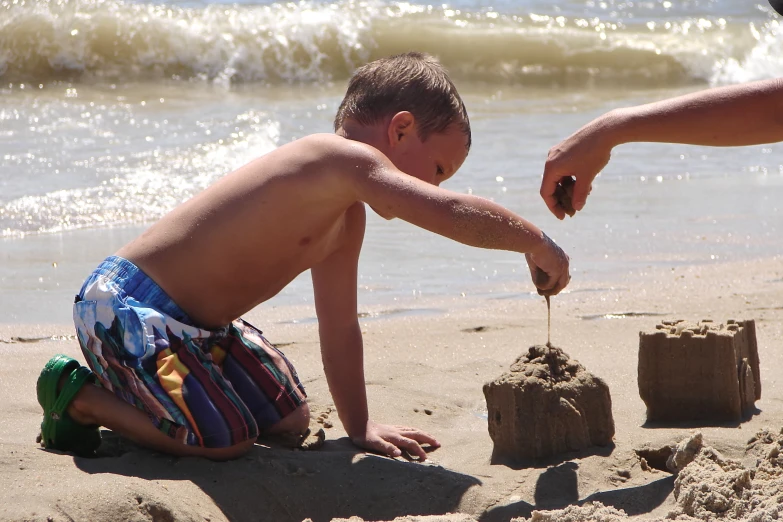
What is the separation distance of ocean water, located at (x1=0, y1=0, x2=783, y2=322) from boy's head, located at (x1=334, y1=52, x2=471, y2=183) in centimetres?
Answer: 152

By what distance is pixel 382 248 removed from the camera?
503 cm

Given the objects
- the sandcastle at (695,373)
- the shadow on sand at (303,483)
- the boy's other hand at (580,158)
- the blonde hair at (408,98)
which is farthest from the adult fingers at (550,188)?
the shadow on sand at (303,483)

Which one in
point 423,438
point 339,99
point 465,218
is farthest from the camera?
point 339,99

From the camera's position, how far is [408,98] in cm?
274

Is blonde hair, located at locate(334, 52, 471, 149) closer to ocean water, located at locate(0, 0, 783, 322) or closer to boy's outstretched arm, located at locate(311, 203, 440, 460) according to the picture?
boy's outstretched arm, located at locate(311, 203, 440, 460)

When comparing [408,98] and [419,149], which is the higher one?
[408,98]

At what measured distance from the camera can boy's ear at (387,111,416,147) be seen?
271 cm

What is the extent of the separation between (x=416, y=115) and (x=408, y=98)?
0.05 meters

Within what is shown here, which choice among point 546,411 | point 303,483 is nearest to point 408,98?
point 546,411

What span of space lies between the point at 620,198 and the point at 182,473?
434 cm

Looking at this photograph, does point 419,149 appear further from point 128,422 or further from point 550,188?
point 128,422

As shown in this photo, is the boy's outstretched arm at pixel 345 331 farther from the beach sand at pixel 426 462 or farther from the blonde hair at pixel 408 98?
the blonde hair at pixel 408 98

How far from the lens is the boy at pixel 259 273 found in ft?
8.00

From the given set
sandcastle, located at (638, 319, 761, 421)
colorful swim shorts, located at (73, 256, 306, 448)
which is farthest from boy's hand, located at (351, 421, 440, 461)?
sandcastle, located at (638, 319, 761, 421)
